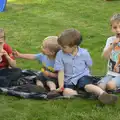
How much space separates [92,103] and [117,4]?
8809 mm

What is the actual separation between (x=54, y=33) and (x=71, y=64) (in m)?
4.00

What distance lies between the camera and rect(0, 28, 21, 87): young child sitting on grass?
470 cm

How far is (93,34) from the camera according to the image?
841 centimetres

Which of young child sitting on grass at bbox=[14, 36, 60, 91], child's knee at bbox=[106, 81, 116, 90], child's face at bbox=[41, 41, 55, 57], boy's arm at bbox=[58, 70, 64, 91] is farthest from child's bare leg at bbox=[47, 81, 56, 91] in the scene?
child's knee at bbox=[106, 81, 116, 90]

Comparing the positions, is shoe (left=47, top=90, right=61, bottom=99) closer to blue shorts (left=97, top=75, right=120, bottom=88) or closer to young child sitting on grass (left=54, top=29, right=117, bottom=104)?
young child sitting on grass (left=54, top=29, right=117, bottom=104)

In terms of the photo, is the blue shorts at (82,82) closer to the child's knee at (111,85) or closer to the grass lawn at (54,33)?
the child's knee at (111,85)

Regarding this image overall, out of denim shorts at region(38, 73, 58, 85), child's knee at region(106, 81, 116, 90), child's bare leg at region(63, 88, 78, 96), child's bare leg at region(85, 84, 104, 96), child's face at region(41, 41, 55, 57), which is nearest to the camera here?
child's bare leg at region(85, 84, 104, 96)

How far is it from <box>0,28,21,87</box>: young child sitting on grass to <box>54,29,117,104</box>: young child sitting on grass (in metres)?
0.56

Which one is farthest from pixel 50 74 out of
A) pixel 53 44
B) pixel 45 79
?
pixel 53 44

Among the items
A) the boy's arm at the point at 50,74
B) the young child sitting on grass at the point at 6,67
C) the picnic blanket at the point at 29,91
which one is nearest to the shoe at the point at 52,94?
the picnic blanket at the point at 29,91

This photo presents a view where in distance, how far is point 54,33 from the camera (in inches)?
337

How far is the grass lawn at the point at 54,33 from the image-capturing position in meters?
3.94

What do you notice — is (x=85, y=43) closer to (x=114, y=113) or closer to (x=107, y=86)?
(x=107, y=86)

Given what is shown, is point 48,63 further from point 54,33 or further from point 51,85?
point 54,33
